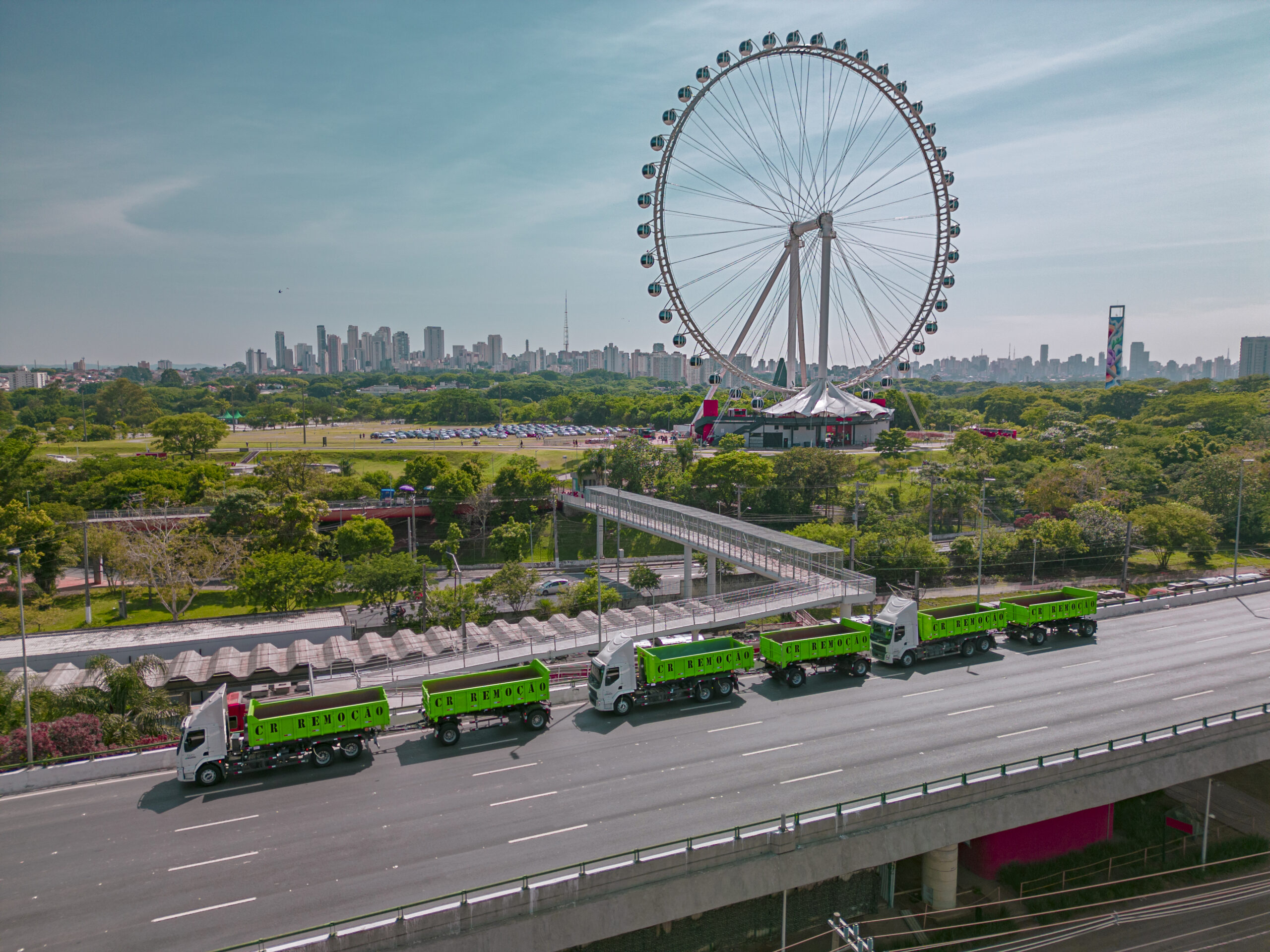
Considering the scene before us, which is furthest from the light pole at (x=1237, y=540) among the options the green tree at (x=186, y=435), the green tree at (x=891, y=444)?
the green tree at (x=186, y=435)

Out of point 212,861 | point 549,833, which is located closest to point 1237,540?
point 549,833

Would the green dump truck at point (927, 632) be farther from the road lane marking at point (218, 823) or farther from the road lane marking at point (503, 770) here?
the road lane marking at point (218, 823)

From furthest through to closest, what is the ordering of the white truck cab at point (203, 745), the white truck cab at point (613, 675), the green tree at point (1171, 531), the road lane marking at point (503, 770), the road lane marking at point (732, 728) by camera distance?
1. the green tree at point (1171, 531)
2. the white truck cab at point (613, 675)
3. the road lane marking at point (732, 728)
4. the road lane marking at point (503, 770)
5. the white truck cab at point (203, 745)

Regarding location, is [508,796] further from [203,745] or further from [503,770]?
[203,745]

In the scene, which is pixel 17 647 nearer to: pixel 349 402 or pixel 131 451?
pixel 131 451

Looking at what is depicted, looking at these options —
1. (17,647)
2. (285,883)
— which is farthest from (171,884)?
(17,647)

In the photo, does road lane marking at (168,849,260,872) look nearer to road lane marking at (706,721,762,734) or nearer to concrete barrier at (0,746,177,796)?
concrete barrier at (0,746,177,796)
